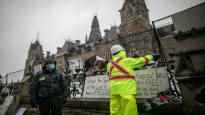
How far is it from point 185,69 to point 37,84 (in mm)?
3540

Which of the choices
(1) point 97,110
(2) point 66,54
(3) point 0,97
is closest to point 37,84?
(1) point 97,110

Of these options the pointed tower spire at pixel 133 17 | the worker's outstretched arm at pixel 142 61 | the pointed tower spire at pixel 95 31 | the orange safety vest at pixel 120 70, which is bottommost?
the orange safety vest at pixel 120 70

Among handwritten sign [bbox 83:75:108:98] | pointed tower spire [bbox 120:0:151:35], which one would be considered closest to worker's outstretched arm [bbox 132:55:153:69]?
handwritten sign [bbox 83:75:108:98]

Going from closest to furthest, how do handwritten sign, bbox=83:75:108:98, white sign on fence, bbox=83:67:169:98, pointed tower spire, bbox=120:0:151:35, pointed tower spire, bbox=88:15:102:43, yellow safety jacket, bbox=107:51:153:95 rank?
yellow safety jacket, bbox=107:51:153:95 → white sign on fence, bbox=83:67:169:98 → handwritten sign, bbox=83:75:108:98 → pointed tower spire, bbox=120:0:151:35 → pointed tower spire, bbox=88:15:102:43

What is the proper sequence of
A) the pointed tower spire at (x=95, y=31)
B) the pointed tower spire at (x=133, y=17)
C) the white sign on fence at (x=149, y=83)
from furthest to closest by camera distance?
the pointed tower spire at (x=95, y=31) < the pointed tower spire at (x=133, y=17) < the white sign on fence at (x=149, y=83)

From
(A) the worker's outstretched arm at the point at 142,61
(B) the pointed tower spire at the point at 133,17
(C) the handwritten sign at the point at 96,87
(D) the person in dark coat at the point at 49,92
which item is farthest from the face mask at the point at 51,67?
(B) the pointed tower spire at the point at 133,17

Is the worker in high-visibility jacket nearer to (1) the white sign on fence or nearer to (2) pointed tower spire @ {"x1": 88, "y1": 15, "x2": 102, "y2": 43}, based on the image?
(1) the white sign on fence

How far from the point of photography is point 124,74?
114 inches

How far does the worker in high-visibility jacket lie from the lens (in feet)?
8.81

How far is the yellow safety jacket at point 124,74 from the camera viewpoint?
281cm

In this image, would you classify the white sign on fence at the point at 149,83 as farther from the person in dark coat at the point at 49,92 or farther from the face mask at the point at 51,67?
the face mask at the point at 51,67

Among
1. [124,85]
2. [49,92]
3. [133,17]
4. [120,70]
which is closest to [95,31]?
[133,17]

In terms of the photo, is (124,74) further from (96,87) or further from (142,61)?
(96,87)

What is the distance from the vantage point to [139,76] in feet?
13.9
